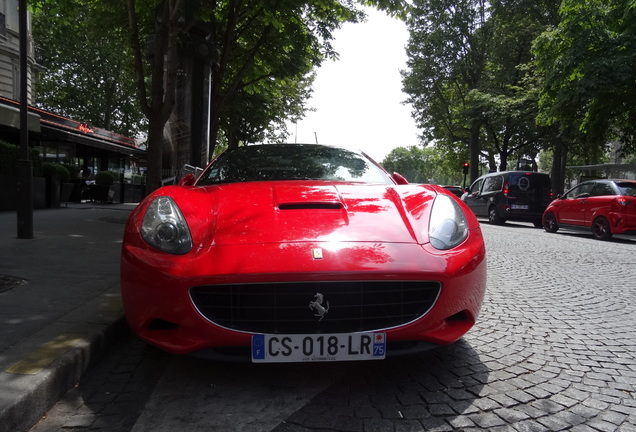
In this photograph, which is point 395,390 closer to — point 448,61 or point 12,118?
point 12,118

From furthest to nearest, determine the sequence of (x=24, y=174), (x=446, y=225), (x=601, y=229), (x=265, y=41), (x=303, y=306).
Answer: (x=265, y=41) < (x=601, y=229) < (x=24, y=174) < (x=446, y=225) < (x=303, y=306)

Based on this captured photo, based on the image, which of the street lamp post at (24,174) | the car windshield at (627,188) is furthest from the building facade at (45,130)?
the car windshield at (627,188)

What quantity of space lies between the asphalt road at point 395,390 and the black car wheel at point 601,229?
8.09 m

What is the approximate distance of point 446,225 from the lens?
2570 mm

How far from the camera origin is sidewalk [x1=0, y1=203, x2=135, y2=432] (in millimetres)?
1948

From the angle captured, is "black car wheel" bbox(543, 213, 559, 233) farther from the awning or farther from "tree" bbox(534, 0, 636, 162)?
the awning

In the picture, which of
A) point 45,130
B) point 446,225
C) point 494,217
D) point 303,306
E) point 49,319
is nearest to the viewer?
point 303,306

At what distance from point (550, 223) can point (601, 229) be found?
2099 mm

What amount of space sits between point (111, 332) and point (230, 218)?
1.05 m

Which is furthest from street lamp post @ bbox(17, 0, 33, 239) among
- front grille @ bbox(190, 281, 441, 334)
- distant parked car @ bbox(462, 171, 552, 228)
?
distant parked car @ bbox(462, 171, 552, 228)

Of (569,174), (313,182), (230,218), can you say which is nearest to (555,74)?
(313,182)

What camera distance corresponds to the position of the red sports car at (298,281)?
2080mm

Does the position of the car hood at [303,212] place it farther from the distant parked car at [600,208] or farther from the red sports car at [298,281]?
the distant parked car at [600,208]

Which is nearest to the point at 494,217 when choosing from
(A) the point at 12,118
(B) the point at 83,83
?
(A) the point at 12,118
